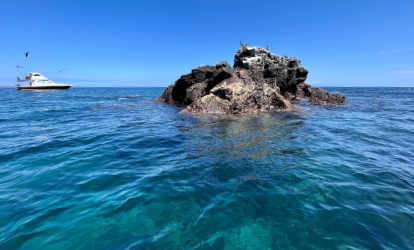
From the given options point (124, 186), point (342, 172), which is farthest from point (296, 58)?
point (124, 186)

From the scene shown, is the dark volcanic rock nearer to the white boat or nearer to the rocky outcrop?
the rocky outcrop

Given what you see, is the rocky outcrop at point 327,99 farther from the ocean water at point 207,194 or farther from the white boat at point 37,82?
the white boat at point 37,82

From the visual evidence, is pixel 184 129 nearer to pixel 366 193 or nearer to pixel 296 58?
pixel 366 193

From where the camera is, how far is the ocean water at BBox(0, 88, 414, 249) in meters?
3.47

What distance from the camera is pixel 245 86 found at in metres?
18.0

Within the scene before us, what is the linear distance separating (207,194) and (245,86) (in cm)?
1468

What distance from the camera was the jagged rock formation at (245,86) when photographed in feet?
56.4

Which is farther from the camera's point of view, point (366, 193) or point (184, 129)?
point (184, 129)

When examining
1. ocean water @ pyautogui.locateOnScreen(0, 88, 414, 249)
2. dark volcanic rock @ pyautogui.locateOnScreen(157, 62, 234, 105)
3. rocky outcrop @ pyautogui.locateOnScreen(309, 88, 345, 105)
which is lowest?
ocean water @ pyautogui.locateOnScreen(0, 88, 414, 249)

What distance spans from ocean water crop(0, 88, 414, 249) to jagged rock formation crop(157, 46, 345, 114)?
8.58 m

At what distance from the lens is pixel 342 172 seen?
5871 millimetres

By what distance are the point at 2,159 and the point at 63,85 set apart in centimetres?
6839

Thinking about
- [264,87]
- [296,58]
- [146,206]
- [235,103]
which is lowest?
[146,206]

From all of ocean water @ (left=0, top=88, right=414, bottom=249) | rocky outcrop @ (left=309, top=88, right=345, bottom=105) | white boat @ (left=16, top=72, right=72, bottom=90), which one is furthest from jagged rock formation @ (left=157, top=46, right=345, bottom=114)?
white boat @ (left=16, top=72, right=72, bottom=90)
